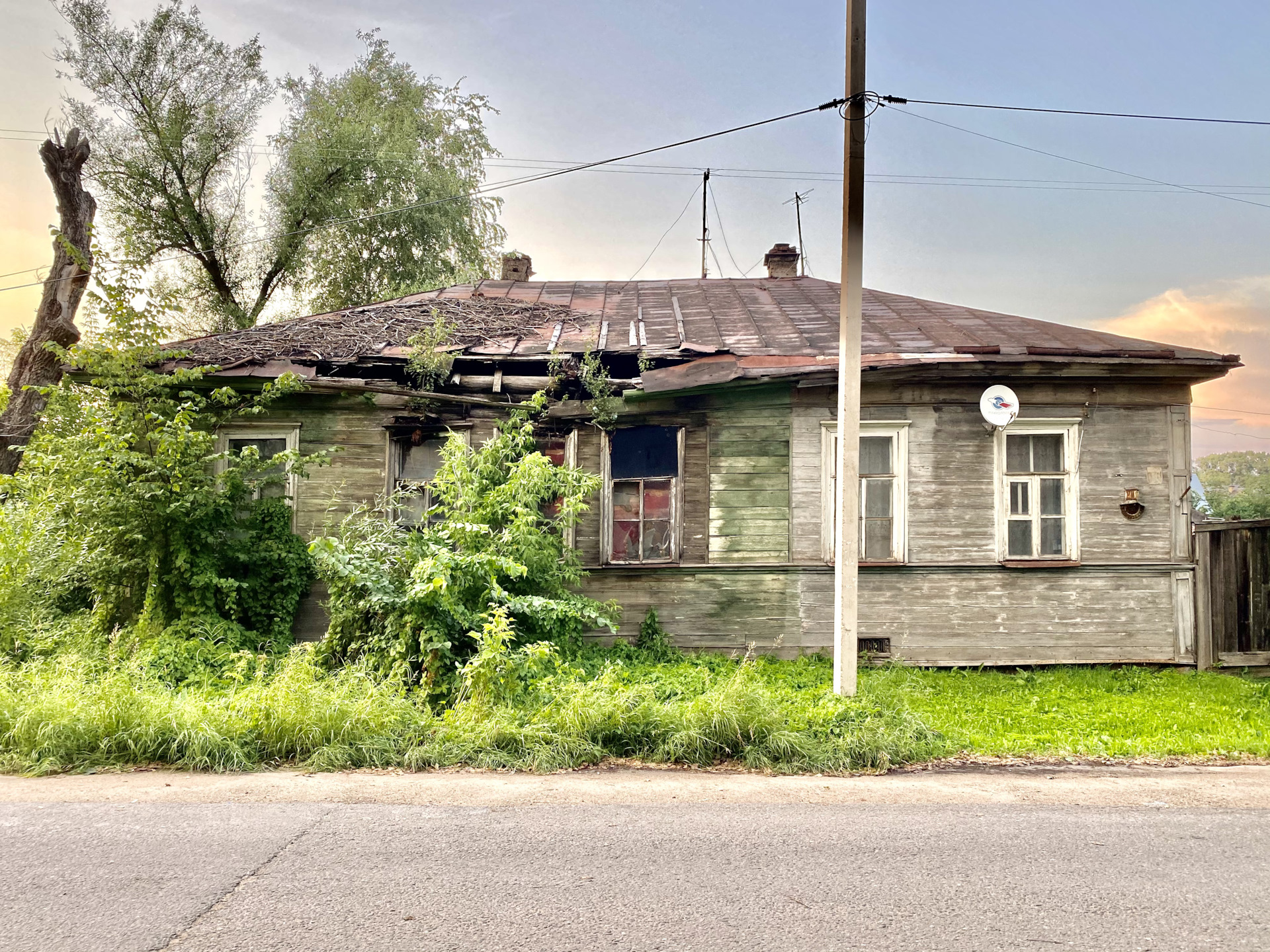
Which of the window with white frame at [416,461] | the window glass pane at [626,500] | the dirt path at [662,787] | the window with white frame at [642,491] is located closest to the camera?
the dirt path at [662,787]

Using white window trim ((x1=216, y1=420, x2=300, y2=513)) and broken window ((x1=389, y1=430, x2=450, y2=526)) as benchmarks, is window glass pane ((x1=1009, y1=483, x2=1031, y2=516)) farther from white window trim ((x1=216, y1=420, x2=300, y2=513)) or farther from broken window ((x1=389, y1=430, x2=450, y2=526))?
white window trim ((x1=216, y1=420, x2=300, y2=513))

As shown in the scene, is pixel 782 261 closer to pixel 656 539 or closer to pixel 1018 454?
pixel 1018 454

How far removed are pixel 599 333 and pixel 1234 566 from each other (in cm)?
847

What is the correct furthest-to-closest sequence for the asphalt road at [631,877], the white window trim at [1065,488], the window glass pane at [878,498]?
the window glass pane at [878,498] < the white window trim at [1065,488] < the asphalt road at [631,877]

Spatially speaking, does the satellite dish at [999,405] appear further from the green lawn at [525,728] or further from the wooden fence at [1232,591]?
the green lawn at [525,728]

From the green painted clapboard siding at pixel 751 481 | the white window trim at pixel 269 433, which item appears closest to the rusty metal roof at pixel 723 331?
the green painted clapboard siding at pixel 751 481

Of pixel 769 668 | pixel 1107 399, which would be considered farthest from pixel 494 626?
pixel 1107 399

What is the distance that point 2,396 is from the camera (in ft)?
29.6

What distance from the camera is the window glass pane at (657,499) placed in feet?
31.9

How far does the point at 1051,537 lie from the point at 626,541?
17.1 feet

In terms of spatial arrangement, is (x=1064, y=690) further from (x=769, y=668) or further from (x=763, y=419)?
(x=763, y=419)

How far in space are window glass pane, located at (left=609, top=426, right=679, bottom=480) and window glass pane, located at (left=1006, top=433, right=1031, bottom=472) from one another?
4.09m

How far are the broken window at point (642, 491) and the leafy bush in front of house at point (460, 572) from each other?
1004 mm

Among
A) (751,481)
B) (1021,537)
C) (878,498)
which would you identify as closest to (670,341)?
(751,481)
